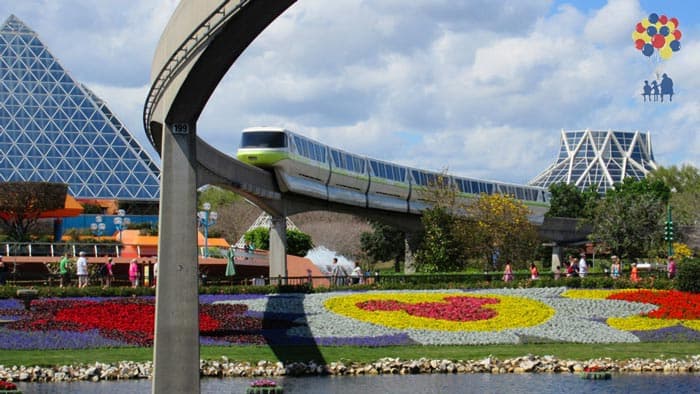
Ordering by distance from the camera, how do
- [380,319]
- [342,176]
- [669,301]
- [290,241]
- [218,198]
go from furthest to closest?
[218,198] < [290,241] < [342,176] < [669,301] < [380,319]

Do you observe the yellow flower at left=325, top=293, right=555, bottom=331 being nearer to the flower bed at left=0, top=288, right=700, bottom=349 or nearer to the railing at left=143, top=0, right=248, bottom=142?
the flower bed at left=0, top=288, right=700, bottom=349

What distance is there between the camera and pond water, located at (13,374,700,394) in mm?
24047

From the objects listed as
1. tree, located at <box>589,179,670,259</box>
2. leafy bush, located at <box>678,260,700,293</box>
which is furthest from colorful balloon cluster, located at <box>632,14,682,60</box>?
leafy bush, located at <box>678,260,700,293</box>

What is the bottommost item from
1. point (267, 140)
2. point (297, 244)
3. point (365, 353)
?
point (365, 353)

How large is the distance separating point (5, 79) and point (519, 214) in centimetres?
5928

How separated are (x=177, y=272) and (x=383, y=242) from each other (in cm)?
6957

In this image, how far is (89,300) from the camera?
117 ft

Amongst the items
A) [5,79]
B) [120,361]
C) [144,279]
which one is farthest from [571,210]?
[120,361]

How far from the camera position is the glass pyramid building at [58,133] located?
350 ft

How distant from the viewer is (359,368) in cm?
2720

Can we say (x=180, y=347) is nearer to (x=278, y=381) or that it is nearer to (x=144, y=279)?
(x=278, y=381)

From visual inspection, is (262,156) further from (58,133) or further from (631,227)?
(58,133)

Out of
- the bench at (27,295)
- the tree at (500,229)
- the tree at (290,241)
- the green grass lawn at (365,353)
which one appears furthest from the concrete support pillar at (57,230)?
the green grass lawn at (365,353)

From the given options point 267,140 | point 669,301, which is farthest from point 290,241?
point 669,301
